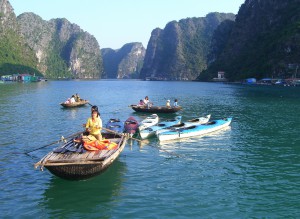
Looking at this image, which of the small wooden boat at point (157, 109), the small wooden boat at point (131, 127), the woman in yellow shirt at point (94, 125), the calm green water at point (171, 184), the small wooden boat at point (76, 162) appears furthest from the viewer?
the small wooden boat at point (157, 109)

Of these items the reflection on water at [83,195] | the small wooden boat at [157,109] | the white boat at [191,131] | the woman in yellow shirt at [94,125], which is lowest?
the reflection on water at [83,195]

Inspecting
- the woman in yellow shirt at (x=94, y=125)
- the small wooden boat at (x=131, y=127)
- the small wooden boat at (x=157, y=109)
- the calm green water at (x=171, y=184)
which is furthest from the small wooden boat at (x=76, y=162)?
the small wooden boat at (x=157, y=109)

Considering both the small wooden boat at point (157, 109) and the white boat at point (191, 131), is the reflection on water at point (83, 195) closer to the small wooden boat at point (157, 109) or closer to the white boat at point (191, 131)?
the white boat at point (191, 131)

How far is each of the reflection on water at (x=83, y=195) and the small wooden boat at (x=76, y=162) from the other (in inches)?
29.0

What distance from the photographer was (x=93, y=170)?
17.5 metres

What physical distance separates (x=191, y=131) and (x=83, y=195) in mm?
17090

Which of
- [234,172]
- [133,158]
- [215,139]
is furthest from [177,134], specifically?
[234,172]

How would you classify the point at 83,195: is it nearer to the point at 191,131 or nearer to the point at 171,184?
the point at 171,184

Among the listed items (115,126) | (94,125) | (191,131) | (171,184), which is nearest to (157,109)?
(115,126)

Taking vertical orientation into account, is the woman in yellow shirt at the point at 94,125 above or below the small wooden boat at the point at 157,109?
above

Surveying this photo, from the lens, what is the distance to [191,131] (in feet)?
106

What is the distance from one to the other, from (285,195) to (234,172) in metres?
4.24

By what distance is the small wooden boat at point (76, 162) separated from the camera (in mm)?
16812

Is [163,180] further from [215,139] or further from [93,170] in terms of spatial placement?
[215,139]
